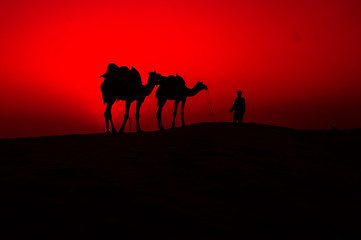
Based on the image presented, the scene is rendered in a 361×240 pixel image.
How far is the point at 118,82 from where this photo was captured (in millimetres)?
17375

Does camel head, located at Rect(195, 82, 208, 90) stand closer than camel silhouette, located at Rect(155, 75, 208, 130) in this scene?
No

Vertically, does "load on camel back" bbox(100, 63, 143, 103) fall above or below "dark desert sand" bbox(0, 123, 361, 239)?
above

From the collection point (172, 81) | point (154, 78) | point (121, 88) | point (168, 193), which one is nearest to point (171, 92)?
point (172, 81)

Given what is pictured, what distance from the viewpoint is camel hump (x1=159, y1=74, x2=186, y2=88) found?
20.1 m

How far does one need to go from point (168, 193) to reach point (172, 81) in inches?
566

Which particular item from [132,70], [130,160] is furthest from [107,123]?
[130,160]

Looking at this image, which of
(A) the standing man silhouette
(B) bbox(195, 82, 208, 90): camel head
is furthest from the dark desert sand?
(B) bbox(195, 82, 208, 90): camel head

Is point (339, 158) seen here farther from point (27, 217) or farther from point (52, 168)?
point (27, 217)

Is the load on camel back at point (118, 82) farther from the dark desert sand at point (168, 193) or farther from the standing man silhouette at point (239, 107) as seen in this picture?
the dark desert sand at point (168, 193)

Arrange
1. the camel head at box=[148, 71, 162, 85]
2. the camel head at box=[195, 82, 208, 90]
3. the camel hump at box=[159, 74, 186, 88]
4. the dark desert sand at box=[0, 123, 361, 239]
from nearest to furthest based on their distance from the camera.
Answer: the dark desert sand at box=[0, 123, 361, 239] → the camel head at box=[148, 71, 162, 85] → the camel hump at box=[159, 74, 186, 88] → the camel head at box=[195, 82, 208, 90]

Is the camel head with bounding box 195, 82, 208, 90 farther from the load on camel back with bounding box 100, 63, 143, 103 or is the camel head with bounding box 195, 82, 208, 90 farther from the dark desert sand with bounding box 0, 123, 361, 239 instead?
the dark desert sand with bounding box 0, 123, 361, 239

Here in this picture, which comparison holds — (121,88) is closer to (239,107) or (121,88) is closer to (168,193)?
(239,107)

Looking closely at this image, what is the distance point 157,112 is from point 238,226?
600 inches

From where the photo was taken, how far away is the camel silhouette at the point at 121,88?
1730 cm
